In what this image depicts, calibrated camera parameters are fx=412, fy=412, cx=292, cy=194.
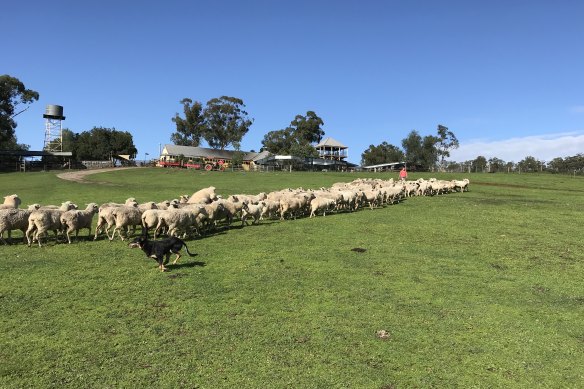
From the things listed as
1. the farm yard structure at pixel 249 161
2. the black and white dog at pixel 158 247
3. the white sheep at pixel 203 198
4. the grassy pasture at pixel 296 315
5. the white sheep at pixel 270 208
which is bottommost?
the grassy pasture at pixel 296 315

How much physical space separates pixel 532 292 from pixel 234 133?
380 feet

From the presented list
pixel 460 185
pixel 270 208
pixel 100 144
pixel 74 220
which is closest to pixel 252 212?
pixel 270 208

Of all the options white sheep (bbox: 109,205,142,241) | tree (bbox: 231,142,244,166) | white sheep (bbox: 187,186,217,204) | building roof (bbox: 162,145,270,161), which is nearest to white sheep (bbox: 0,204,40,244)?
white sheep (bbox: 109,205,142,241)

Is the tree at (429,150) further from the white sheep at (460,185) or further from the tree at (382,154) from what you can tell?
the white sheep at (460,185)

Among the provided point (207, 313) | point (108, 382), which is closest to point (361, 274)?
point (207, 313)

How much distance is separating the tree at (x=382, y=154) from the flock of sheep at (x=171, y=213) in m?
112

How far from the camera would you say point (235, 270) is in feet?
35.8

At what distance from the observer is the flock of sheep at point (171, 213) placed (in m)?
14.0

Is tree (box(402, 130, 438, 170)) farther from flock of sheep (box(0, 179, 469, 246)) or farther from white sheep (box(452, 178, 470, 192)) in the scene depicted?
flock of sheep (box(0, 179, 469, 246))

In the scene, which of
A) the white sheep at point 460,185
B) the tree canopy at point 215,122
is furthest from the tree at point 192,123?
the white sheep at point 460,185

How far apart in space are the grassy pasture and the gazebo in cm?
11566

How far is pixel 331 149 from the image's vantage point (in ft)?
426

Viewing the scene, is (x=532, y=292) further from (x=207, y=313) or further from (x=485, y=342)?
(x=207, y=313)

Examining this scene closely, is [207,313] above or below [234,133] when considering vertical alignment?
below
